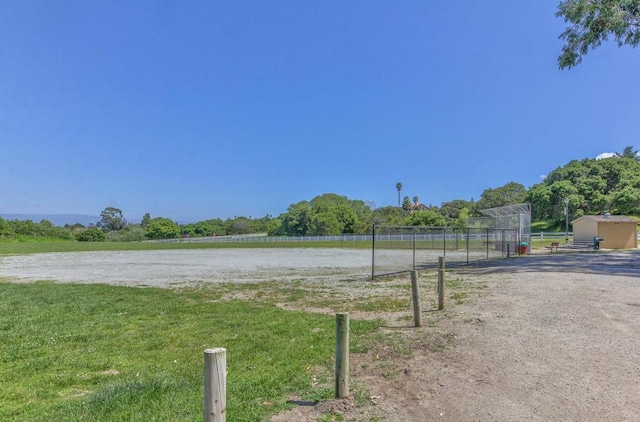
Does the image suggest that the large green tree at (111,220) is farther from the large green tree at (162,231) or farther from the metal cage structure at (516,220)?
the metal cage structure at (516,220)

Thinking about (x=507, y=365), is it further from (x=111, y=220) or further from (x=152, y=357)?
A: (x=111, y=220)

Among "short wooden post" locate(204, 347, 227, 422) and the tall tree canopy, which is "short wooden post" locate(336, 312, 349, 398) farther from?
the tall tree canopy

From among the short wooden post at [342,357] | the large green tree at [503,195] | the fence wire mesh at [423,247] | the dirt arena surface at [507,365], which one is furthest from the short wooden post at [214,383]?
the large green tree at [503,195]

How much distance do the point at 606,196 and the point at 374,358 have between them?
58231mm

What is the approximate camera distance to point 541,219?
57938 millimetres

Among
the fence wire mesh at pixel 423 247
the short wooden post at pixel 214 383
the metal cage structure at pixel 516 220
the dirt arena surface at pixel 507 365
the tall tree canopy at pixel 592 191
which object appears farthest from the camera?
the tall tree canopy at pixel 592 191

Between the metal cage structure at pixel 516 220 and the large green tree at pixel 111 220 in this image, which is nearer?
the metal cage structure at pixel 516 220

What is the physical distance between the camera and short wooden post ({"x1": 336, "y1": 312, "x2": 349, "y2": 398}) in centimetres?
387

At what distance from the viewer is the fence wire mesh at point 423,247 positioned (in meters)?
16.5

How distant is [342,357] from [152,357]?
10.5 ft

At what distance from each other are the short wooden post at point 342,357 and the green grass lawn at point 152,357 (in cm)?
18

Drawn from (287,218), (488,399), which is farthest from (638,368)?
(287,218)

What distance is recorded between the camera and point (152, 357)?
544 cm

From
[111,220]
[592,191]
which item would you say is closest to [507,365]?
[592,191]
